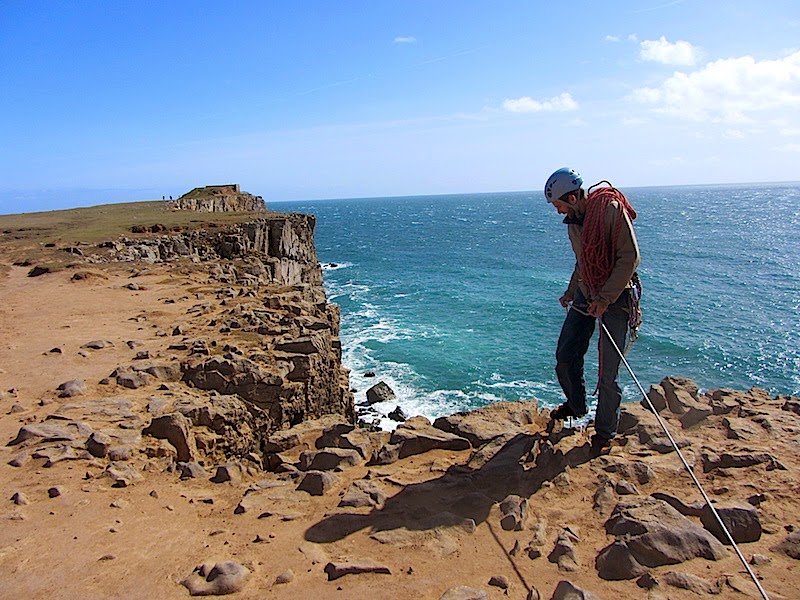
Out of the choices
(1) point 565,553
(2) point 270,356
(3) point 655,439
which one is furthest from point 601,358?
(2) point 270,356

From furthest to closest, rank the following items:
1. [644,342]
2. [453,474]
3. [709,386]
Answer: [644,342]
[709,386]
[453,474]

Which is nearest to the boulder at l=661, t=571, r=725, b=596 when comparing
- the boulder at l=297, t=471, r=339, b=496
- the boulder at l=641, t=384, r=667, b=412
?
the boulder at l=297, t=471, r=339, b=496

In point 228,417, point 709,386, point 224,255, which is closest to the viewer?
point 228,417

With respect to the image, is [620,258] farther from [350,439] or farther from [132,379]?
[132,379]

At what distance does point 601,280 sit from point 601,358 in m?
0.92

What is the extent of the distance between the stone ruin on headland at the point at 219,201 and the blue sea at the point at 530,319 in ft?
39.3

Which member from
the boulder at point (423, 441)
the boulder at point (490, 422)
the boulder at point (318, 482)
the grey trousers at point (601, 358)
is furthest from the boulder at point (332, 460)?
the grey trousers at point (601, 358)

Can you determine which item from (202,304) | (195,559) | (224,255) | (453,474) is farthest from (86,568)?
(224,255)

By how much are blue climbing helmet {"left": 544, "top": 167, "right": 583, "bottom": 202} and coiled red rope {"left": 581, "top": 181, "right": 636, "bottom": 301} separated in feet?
0.71

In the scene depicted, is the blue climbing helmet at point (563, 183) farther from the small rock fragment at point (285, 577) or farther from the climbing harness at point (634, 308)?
the small rock fragment at point (285, 577)

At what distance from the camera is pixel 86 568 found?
470 cm

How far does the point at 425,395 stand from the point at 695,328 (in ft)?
62.7

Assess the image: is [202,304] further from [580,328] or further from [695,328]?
[695,328]

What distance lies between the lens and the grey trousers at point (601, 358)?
607cm
